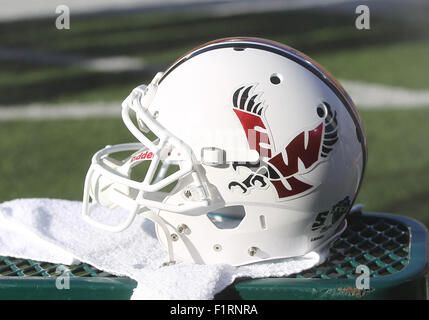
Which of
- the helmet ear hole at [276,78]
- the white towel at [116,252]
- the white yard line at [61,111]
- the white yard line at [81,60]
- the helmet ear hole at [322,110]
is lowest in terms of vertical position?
the white towel at [116,252]

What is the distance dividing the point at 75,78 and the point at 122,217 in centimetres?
332

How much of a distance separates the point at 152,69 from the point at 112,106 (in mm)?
898

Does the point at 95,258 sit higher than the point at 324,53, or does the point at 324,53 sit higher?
the point at 324,53

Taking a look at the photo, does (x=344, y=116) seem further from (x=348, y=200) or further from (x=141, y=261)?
(x=141, y=261)

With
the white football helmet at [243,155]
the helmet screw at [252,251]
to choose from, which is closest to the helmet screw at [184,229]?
the white football helmet at [243,155]

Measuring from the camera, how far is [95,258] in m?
2.07

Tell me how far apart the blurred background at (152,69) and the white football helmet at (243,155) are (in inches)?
33.5

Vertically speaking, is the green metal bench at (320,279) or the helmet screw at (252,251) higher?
the helmet screw at (252,251)

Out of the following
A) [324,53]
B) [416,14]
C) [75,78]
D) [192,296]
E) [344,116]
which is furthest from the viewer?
[416,14]

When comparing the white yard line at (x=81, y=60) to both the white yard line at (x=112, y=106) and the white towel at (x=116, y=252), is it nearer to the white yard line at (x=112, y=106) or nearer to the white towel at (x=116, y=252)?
the white yard line at (x=112, y=106)

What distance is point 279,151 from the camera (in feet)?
6.09

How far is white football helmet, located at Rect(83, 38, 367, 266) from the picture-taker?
186 cm

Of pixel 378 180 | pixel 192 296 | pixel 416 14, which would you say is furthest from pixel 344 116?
pixel 416 14

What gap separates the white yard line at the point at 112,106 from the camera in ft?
15.8
